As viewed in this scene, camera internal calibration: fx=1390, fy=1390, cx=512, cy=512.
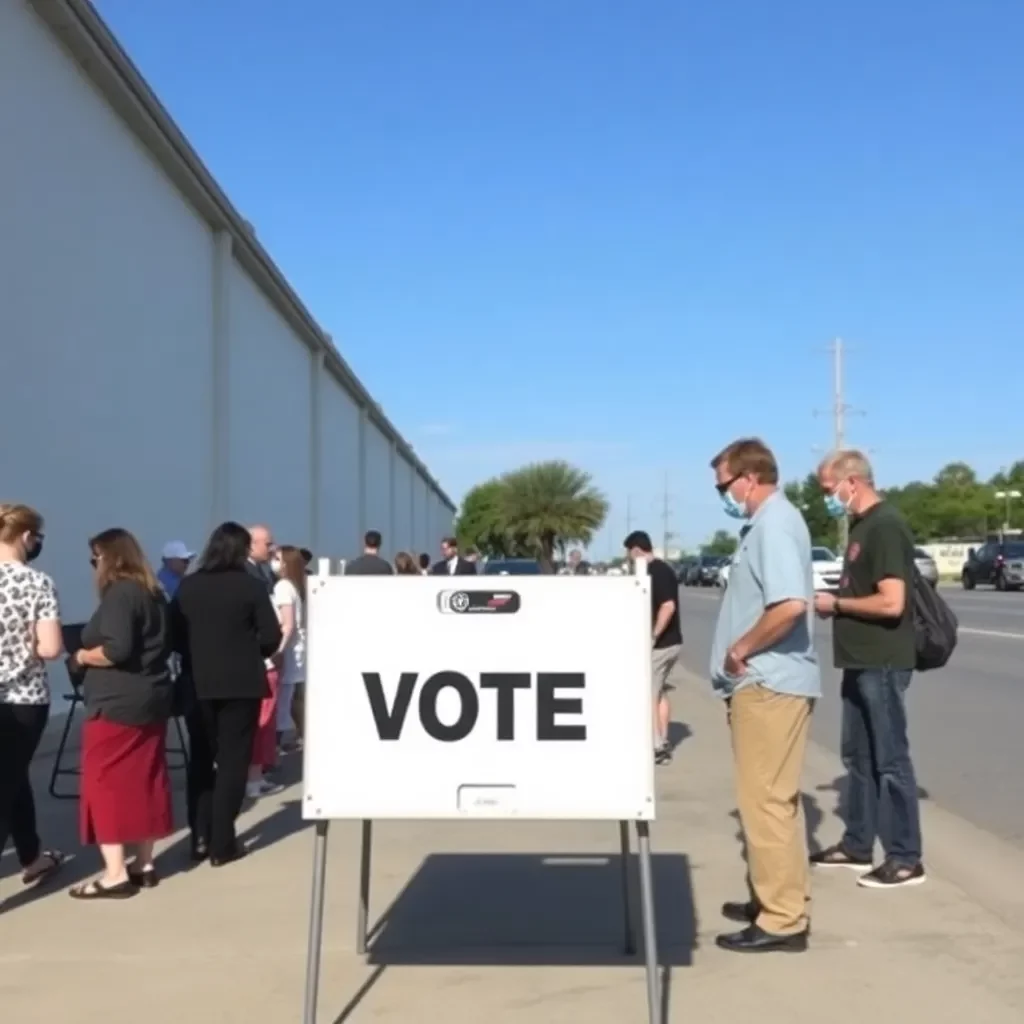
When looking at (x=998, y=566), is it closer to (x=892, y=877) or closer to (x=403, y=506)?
(x=403, y=506)

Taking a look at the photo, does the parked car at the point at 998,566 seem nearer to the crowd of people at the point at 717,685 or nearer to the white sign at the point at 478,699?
the crowd of people at the point at 717,685

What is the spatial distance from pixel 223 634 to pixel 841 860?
3.53 metres

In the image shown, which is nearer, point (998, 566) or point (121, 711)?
point (121, 711)

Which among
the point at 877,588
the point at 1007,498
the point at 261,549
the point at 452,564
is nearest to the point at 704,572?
the point at 1007,498

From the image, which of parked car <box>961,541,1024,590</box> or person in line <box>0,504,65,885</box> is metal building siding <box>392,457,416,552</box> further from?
person in line <box>0,504,65,885</box>

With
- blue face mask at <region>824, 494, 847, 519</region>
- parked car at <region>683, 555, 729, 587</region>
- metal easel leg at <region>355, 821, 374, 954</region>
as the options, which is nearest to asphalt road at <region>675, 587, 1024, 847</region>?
blue face mask at <region>824, 494, 847, 519</region>

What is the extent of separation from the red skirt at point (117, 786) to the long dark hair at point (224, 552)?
111 cm

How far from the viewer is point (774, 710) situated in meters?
5.70

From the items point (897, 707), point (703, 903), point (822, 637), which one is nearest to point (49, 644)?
point (703, 903)

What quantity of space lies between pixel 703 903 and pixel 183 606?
3216 millimetres

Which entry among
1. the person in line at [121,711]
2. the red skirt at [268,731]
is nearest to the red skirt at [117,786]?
the person in line at [121,711]

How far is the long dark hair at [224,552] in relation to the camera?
775 centimetres

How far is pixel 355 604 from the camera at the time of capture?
4805mm

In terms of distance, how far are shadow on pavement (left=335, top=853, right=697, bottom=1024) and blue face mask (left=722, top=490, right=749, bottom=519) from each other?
1842mm
